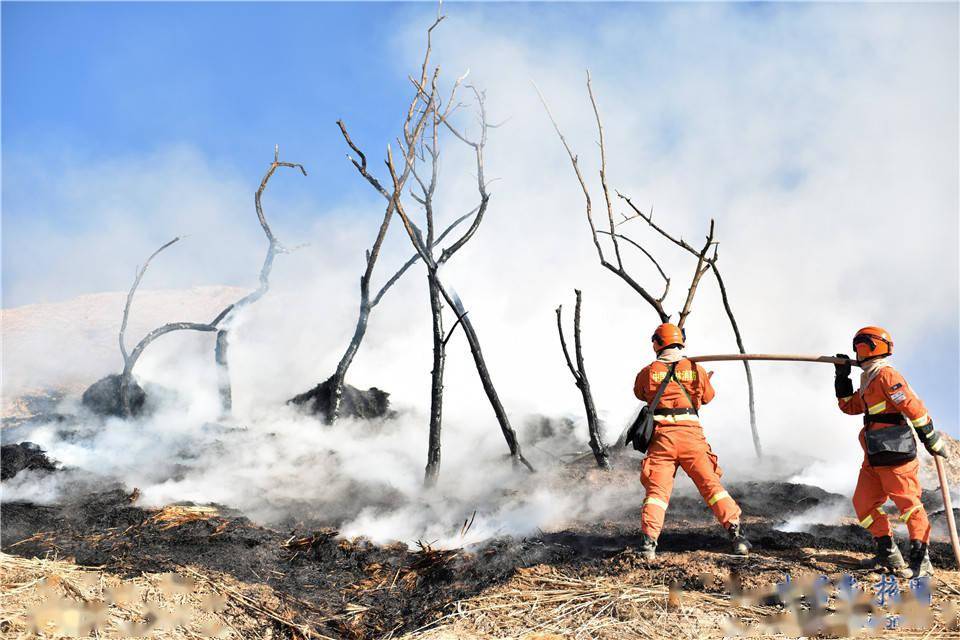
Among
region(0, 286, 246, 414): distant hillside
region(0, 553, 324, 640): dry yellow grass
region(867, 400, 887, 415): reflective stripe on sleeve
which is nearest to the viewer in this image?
region(0, 553, 324, 640): dry yellow grass

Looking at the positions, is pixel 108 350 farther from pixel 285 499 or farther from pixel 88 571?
pixel 88 571

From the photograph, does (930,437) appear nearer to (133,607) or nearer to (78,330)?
(133,607)

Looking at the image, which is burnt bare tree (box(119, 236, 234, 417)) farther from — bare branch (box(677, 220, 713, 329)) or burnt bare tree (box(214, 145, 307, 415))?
bare branch (box(677, 220, 713, 329))

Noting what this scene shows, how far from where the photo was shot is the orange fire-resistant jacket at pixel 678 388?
6.70 m

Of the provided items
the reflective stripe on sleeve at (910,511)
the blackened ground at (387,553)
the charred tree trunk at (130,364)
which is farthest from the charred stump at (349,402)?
the reflective stripe on sleeve at (910,511)

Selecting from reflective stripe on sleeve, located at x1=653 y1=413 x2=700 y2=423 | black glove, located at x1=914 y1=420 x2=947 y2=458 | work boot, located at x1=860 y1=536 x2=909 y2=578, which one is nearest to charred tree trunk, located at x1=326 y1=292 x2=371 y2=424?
reflective stripe on sleeve, located at x1=653 y1=413 x2=700 y2=423

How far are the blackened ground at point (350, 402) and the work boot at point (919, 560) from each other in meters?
8.74

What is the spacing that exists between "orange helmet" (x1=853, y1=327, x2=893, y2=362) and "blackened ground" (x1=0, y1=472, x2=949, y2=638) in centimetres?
168

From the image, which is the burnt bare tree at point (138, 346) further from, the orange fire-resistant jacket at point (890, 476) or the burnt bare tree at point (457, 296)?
the orange fire-resistant jacket at point (890, 476)

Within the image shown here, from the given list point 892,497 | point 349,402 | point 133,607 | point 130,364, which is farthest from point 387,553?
point 130,364

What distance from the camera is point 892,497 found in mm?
6008

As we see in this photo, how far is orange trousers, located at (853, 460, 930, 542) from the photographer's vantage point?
5922 millimetres

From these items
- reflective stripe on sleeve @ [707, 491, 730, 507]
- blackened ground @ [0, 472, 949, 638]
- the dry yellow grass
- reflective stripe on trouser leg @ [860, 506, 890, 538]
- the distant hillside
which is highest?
the distant hillside

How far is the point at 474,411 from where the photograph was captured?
13805 millimetres
